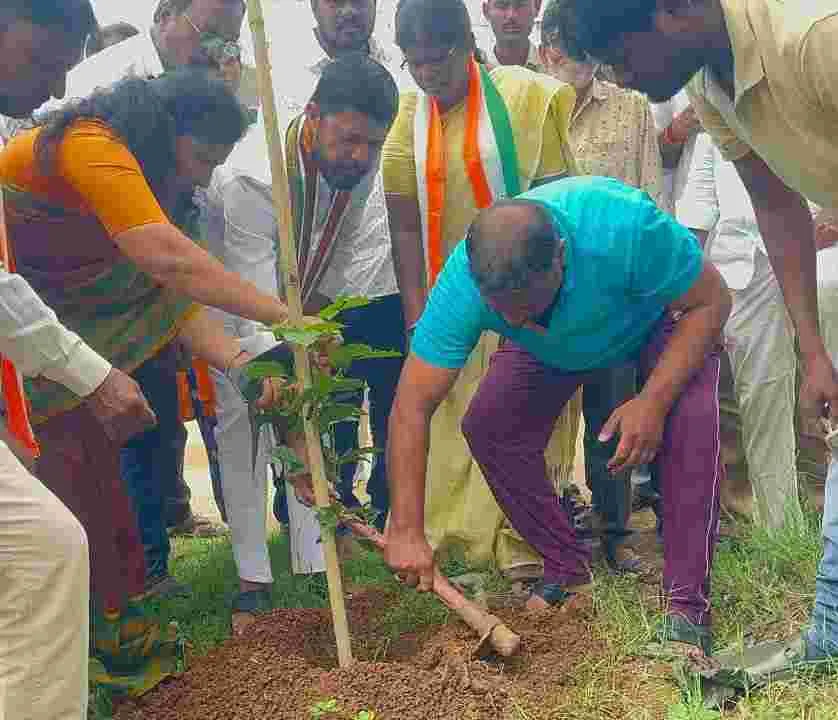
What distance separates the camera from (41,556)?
2.23 metres

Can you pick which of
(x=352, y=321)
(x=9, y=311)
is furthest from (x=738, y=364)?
(x=9, y=311)

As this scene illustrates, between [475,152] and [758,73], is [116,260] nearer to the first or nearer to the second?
[475,152]

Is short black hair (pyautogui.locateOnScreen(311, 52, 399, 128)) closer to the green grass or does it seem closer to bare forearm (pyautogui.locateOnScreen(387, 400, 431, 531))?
bare forearm (pyautogui.locateOnScreen(387, 400, 431, 531))

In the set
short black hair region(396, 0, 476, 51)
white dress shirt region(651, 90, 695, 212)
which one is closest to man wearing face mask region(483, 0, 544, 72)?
white dress shirt region(651, 90, 695, 212)

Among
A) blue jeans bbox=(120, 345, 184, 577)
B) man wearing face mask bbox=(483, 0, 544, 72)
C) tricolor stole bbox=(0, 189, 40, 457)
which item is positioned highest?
man wearing face mask bbox=(483, 0, 544, 72)

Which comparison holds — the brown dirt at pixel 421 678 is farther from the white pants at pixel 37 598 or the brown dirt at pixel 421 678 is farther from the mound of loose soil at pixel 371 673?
the white pants at pixel 37 598

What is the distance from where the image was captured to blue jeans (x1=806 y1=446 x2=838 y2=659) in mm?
2973

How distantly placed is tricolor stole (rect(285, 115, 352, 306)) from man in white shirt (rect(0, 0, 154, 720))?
1.34 metres

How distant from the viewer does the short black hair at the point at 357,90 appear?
368cm

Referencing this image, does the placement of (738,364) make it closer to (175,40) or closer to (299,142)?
(299,142)

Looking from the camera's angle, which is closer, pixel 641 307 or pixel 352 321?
pixel 641 307

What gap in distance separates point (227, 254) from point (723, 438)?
84.2 inches

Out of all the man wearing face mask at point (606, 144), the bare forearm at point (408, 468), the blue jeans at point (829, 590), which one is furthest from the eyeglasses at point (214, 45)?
the blue jeans at point (829, 590)

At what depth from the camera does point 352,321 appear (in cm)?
434
